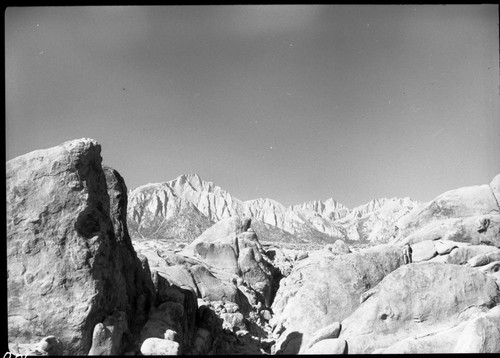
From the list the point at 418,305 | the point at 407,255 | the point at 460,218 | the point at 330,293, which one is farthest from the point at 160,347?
the point at 460,218

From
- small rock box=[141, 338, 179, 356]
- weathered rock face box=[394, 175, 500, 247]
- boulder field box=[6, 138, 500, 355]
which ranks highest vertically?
weathered rock face box=[394, 175, 500, 247]

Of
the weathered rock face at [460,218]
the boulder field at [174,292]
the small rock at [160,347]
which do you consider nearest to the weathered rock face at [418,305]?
the boulder field at [174,292]

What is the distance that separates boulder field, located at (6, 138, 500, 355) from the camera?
35.1ft

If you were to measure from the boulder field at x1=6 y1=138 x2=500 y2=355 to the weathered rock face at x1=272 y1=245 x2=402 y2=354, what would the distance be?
0.19ft

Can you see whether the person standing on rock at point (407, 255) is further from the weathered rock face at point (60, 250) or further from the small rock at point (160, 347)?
the weathered rock face at point (60, 250)

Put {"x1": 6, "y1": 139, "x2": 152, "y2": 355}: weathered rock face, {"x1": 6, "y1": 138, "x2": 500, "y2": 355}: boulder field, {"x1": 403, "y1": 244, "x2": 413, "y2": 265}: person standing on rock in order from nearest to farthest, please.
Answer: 1. {"x1": 6, "y1": 139, "x2": 152, "y2": 355}: weathered rock face
2. {"x1": 6, "y1": 138, "x2": 500, "y2": 355}: boulder field
3. {"x1": 403, "y1": 244, "x2": 413, "y2": 265}: person standing on rock

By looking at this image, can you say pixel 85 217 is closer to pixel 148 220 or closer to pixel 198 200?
pixel 148 220

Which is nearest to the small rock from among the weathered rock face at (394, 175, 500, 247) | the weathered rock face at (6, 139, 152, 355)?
the weathered rock face at (6, 139, 152, 355)

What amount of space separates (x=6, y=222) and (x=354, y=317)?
1326 cm

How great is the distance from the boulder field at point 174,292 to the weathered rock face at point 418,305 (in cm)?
4

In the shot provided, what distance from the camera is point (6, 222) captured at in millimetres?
11070

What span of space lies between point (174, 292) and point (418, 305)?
9.94 m

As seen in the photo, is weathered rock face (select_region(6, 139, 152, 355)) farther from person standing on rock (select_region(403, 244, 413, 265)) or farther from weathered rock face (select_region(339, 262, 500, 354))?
person standing on rock (select_region(403, 244, 413, 265))

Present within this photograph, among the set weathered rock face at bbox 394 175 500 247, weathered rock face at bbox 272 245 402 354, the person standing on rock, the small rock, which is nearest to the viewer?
the small rock
